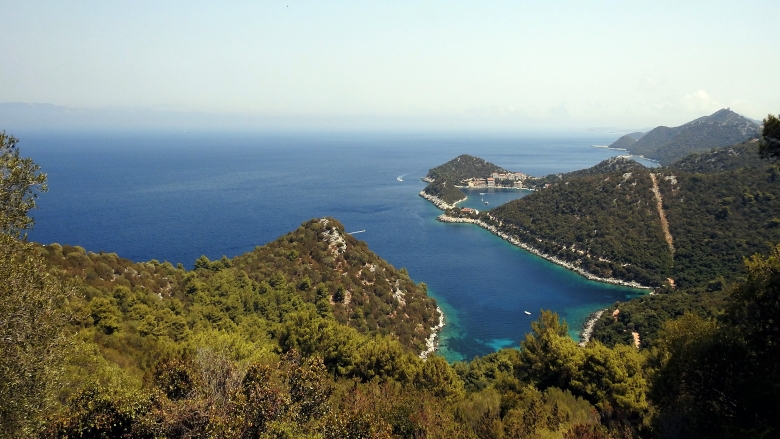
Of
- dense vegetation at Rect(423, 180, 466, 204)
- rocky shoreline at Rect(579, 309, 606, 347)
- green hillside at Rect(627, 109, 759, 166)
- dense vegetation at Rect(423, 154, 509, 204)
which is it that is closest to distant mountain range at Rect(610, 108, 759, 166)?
green hillside at Rect(627, 109, 759, 166)

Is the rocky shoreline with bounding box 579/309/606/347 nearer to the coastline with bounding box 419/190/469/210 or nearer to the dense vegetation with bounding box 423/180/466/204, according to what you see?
the coastline with bounding box 419/190/469/210

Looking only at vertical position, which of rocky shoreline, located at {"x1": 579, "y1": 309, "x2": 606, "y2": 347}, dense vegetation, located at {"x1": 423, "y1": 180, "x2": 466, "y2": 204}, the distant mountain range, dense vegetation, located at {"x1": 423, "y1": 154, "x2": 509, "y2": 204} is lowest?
rocky shoreline, located at {"x1": 579, "y1": 309, "x2": 606, "y2": 347}

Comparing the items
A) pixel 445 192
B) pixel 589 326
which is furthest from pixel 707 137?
pixel 589 326

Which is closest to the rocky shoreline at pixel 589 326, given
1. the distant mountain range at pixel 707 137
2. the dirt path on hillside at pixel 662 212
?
the dirt path on hillside at pixel 662 212

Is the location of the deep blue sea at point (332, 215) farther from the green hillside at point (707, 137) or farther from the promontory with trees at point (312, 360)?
the green hillside at point (707, 137)

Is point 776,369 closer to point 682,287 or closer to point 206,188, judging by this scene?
point 682,287

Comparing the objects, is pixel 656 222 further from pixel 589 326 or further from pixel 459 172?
pixel 459 172

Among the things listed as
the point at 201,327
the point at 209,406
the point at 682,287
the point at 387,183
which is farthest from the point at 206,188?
the point at 209,406
